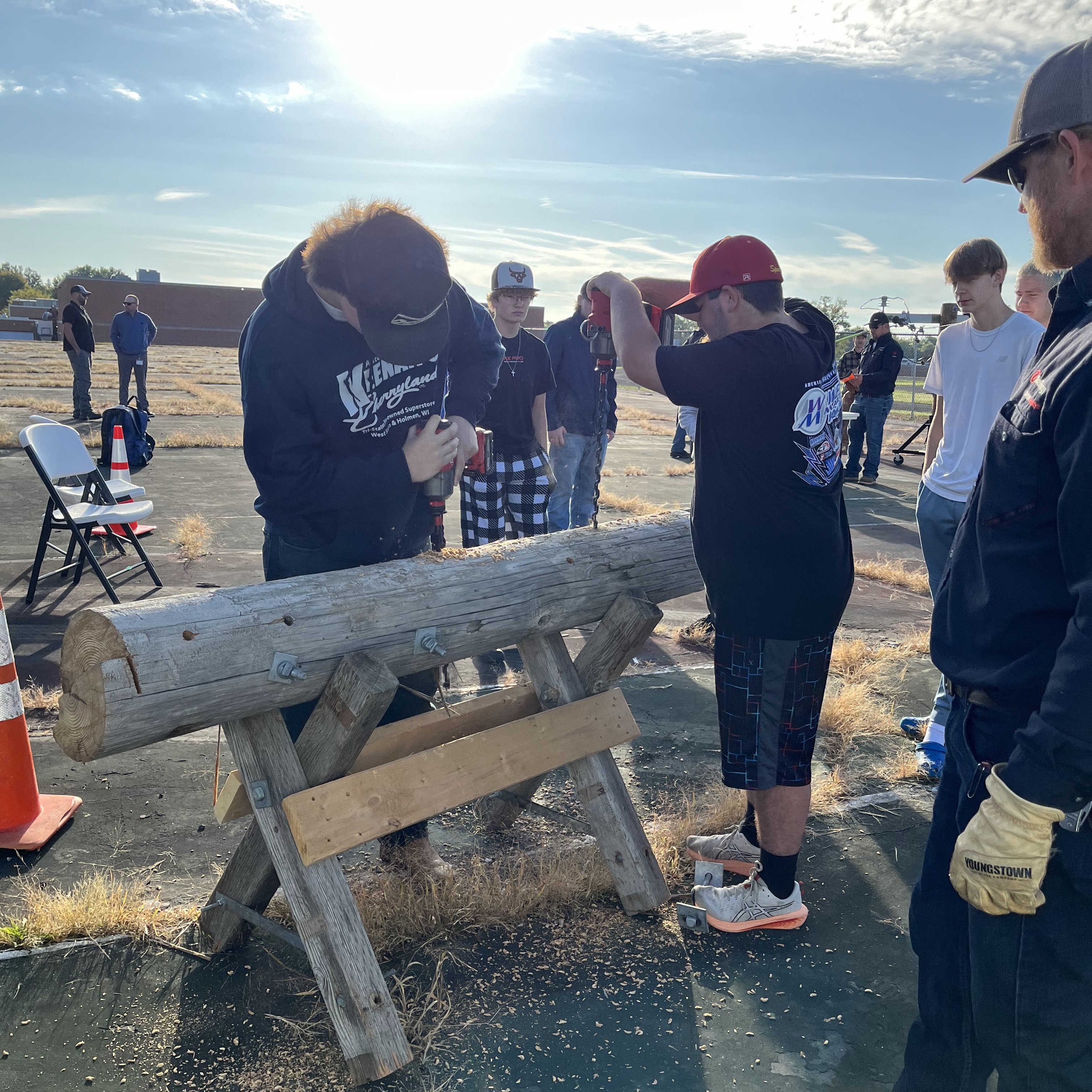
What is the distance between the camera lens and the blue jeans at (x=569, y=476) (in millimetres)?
6668

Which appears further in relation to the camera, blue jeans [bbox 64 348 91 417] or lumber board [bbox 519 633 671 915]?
blue jeans [bbox 64 348 91 417]

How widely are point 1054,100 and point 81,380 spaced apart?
15.6m

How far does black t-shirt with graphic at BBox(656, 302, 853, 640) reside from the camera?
2482 millimetres

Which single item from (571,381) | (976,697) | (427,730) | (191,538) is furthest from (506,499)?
(976,697)

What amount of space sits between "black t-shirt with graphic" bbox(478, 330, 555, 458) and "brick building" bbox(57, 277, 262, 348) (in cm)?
5850

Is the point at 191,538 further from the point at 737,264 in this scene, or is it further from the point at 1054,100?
the point at 1054,100

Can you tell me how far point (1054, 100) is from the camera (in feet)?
5.11

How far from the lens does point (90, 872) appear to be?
308 centimetres

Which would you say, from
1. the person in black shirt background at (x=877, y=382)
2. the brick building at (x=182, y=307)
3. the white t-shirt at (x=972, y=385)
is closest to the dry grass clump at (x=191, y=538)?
the white t-shirt at (x=972, y=385)

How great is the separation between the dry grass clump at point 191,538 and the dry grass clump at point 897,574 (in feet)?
17.9

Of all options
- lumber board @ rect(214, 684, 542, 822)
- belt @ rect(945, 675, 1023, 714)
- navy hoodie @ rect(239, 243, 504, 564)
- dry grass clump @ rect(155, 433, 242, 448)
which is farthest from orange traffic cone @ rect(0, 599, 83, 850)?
dry grass clump @ rect(155, 433, 242, 448)

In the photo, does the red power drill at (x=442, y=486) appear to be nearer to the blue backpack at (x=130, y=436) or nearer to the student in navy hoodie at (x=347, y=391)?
the student in navy hoodie at (x=347, y=391)

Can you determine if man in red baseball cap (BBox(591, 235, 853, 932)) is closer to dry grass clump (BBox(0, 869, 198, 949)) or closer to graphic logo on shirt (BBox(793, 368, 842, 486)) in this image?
graphic logo on shirt (BBox(793, 368, 842, 486))

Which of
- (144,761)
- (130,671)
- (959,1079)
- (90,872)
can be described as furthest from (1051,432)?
(144,761)
